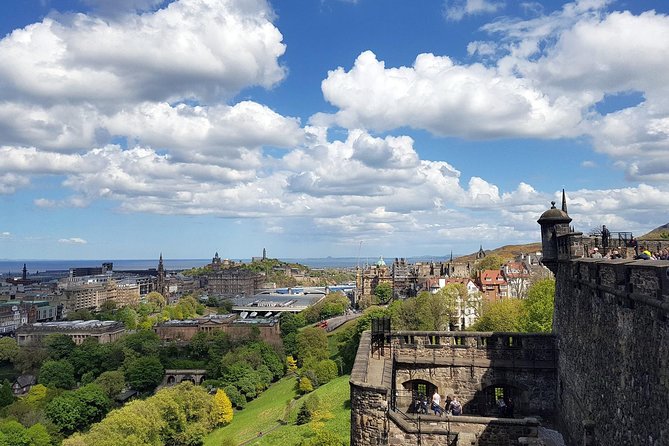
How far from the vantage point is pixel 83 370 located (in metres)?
94.0

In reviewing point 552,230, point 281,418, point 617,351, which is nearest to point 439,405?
point 552,230

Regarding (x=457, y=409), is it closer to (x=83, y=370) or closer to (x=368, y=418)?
(x=368, y=418)

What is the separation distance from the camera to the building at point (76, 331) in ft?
411

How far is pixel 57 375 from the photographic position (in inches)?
3410

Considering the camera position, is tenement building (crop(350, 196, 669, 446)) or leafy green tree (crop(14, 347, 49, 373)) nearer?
tenement building (crop(350, 196, 669, 446))

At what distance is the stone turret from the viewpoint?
58.0 feet

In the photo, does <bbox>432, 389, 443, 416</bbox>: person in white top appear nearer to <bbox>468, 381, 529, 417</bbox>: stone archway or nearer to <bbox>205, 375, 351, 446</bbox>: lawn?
<bbox>468, 381, 529, 417</bbox>: stone archway

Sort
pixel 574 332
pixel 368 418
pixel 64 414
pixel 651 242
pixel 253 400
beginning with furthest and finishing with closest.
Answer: pixel 253 400 < pixel 64 414 < pixel 651 242 < pixel 574 332 < pixel 368 418

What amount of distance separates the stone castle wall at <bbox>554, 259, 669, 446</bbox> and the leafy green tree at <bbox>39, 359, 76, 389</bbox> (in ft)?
289

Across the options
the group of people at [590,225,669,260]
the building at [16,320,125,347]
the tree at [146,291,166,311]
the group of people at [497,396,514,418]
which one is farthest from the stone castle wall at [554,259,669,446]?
the tree at [146,291,166,311]

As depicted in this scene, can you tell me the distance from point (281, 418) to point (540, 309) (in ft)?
103

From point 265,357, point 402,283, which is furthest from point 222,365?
point 402,283

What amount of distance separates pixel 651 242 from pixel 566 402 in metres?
6.05

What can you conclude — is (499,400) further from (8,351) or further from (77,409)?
(8,351)
